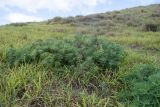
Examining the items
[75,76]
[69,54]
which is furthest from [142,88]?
[69,54]

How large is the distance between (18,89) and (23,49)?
73.9 inches

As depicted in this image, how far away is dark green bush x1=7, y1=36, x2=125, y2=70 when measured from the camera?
820 cm

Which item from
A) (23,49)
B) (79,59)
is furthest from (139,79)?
(23,49)

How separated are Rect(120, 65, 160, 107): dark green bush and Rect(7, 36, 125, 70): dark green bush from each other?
694mm

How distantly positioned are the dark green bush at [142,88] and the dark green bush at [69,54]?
0.69m

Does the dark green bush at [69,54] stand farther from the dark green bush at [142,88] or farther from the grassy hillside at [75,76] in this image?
the dark green bush at [142,88]

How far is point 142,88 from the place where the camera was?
669 centimetres

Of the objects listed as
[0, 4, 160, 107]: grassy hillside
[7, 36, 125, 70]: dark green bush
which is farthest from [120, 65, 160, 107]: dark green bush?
[7, 36, 125, 70]: dark green bush

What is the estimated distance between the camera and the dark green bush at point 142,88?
6.50m

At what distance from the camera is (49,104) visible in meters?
6.77

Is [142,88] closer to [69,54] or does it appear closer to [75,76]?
[75,76]

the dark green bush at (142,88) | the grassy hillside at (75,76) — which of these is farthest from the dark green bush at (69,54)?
the dark green bush at (142,88)

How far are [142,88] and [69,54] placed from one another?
200 cm

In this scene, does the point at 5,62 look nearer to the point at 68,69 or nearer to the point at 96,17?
the point at 68,69
